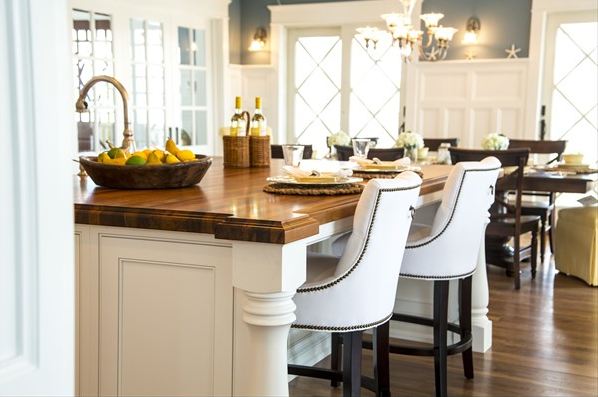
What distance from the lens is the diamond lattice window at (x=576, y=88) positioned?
745 centimetres

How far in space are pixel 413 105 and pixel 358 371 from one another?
242 inches

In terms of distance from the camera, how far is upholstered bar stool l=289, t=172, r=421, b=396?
6.99ft

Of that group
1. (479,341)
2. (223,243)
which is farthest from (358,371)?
(479,341)

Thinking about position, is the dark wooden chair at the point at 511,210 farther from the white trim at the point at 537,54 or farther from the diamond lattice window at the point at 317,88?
the diamond lattice window at the point at 317,88

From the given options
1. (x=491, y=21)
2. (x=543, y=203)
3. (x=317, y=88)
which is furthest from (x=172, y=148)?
(x=317, y=88)

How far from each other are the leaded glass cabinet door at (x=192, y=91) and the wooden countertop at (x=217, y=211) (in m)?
5.60

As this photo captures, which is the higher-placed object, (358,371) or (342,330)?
(342,330)

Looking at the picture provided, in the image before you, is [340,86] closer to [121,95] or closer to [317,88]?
[317,88]

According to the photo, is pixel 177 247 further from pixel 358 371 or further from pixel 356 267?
pixel 358 371

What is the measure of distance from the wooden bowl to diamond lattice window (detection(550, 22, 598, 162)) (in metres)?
5.77

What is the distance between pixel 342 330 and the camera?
219 centimetres

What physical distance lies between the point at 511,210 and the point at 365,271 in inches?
131

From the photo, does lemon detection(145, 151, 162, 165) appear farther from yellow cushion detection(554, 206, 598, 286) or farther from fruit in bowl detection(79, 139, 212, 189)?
yellow cushion detection(554, 206, 598, 286)

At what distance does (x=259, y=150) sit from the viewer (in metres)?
3.56
